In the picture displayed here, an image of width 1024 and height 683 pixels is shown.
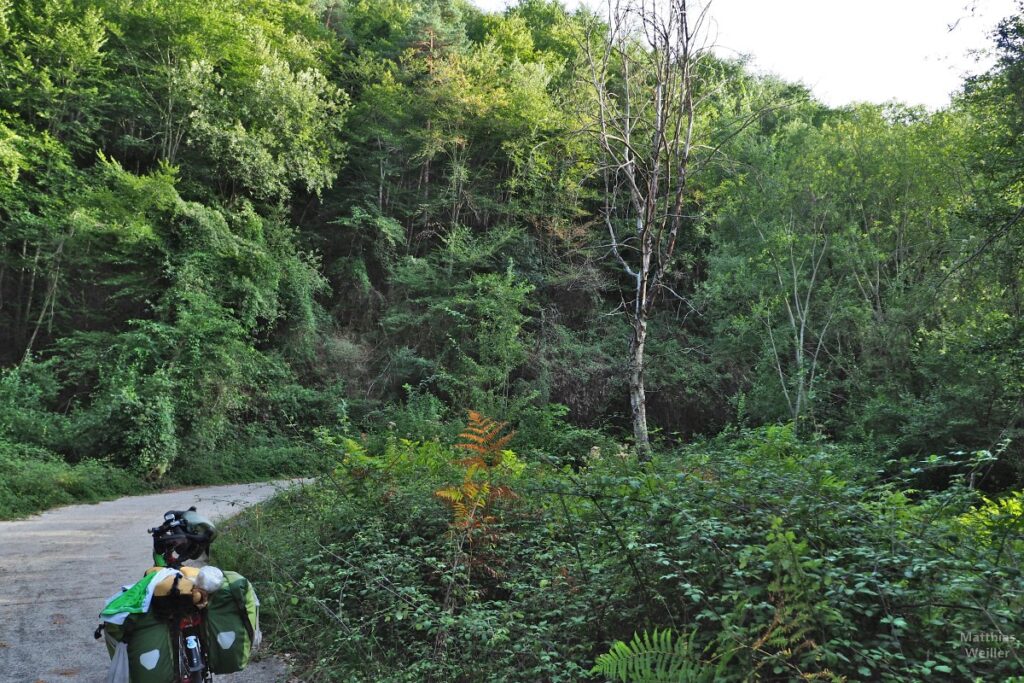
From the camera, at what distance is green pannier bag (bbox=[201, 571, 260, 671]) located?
142 inches

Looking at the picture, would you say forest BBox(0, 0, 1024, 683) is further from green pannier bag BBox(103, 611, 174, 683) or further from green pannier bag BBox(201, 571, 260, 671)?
green pannier bag BBox(103, 611, 174, 683)

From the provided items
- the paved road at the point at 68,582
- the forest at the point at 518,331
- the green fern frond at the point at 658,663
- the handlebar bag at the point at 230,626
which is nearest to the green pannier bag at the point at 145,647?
the handlebar bag at the point at 230,626

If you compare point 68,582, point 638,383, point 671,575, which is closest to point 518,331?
point 638,383

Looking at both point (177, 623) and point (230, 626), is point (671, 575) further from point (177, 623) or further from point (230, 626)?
point (177, 623)

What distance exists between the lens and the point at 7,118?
1855 cm

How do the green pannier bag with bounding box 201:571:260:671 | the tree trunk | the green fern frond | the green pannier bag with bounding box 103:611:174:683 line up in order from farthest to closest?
1. the tree trunk
2. the green pannier bag with bounding box 201:571:260:671
3. the green pannier bag with bounding box 103:611:174:683
4. the green fern frond

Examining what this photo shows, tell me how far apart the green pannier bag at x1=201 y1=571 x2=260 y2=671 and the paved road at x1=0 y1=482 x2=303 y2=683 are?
5.18ft

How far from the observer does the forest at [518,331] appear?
4.06 meters

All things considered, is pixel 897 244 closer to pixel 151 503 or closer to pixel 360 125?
pixel 360 125

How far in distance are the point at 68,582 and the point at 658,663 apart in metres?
6.77

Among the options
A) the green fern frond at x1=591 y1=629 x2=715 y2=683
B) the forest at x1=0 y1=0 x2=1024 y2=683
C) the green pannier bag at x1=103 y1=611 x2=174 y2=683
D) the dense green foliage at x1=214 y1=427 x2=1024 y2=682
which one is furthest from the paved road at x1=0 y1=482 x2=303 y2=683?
the green fern frond at x1=591 y1=629 x2=715 y2=683

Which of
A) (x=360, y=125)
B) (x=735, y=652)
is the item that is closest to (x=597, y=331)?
(x=360, y=125)

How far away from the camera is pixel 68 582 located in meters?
7.14

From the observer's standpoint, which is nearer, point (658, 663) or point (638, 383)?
point (658, 663)
